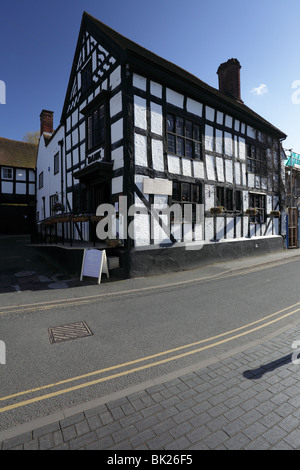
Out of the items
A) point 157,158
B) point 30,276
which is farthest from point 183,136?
point 30,276

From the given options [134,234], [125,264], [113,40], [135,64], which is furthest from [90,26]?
[125,264]

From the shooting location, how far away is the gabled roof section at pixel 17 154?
25000 millimetres

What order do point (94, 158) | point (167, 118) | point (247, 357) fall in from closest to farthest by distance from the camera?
point (247, 357) < point (167, 118) < point (94, 158)

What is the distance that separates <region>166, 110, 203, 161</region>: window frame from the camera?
10.8 meters

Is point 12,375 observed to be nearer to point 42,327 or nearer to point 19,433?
point 19,433

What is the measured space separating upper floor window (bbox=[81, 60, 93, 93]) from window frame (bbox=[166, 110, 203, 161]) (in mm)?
4692

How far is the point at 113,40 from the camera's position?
9812 mm

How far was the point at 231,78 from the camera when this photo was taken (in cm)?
1758

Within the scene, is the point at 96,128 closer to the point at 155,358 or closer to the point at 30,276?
the point at 30,276

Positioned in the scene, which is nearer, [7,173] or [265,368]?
A: [265,368]

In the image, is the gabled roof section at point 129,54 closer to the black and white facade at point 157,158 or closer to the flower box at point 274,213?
the black and white facade at point 157,158

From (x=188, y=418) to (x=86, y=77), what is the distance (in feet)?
48.0

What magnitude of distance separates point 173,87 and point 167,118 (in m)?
1.44

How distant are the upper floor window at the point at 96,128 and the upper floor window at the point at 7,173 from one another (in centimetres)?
1698
